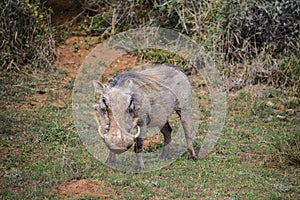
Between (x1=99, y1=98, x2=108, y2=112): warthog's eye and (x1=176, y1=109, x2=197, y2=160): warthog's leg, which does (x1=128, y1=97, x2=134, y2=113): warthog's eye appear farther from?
(x1=176, y1=109, x2=197, y2=160): warthog's leg

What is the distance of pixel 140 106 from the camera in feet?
18.4

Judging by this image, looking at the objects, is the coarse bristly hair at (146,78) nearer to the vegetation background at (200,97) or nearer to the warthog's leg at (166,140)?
the warthog's leg at (166,140)

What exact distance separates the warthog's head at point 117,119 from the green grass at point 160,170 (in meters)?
0.43

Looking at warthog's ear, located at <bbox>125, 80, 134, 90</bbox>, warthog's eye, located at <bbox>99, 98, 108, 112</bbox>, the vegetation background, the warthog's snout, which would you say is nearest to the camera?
the warthog's snout

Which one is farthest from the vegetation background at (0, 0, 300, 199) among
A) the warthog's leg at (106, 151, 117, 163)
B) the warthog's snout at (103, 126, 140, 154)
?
the warthog's snout at (103, 126, 140, 154)

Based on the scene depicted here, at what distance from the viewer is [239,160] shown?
6.27 metres

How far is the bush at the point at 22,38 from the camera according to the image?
9359 mm

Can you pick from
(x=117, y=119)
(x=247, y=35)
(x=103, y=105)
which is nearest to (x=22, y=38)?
(x=247, y=35)

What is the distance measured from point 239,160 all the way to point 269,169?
0.45m

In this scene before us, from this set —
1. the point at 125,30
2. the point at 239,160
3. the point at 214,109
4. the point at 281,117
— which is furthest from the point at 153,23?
the point at 239,160

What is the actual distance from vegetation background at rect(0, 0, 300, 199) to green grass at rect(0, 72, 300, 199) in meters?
0.01

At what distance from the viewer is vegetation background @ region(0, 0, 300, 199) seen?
5262 millimetres

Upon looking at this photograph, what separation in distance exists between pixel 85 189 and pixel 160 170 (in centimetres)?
102

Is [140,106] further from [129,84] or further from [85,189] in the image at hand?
[85,189]
